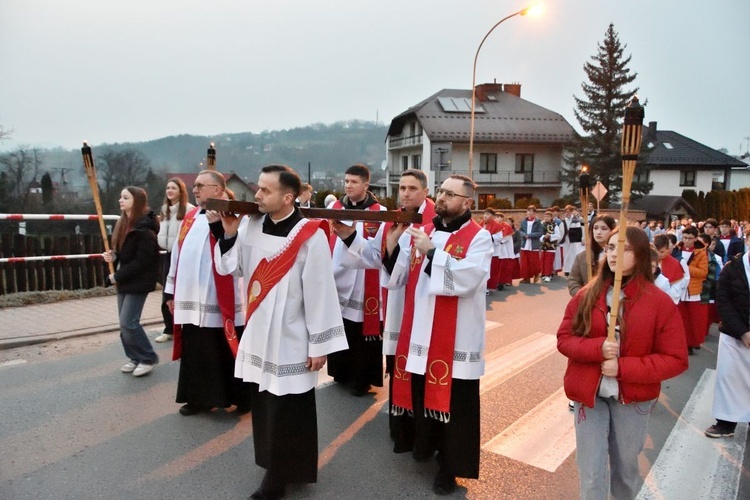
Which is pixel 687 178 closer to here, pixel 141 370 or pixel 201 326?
pixel 141 370

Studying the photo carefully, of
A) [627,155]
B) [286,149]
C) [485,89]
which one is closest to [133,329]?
[627,155]

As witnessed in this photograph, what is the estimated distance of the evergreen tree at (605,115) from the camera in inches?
1651

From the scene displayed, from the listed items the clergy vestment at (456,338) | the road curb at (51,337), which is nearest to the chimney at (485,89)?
the road curb at (51,337)

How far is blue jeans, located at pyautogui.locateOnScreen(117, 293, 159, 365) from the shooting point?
19.0ft

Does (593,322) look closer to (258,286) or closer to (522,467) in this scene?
(522,467)

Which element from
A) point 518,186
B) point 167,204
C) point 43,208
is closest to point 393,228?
point 167,204

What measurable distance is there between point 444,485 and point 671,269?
4.59m

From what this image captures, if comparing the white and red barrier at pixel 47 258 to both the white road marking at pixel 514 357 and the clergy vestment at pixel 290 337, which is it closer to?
the white road marking at pixel 514 357

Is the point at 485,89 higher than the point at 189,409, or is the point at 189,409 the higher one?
the point at 485,89

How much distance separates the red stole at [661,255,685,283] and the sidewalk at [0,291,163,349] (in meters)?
6.96

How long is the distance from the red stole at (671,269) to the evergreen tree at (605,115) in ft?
122

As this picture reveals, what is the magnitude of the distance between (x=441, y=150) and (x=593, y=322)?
1243 centimetres

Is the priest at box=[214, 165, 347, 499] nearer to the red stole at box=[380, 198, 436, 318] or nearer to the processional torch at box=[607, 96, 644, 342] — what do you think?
the red stole at box=[380, 198, 436, 318]

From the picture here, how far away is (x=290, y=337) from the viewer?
3561 mm
